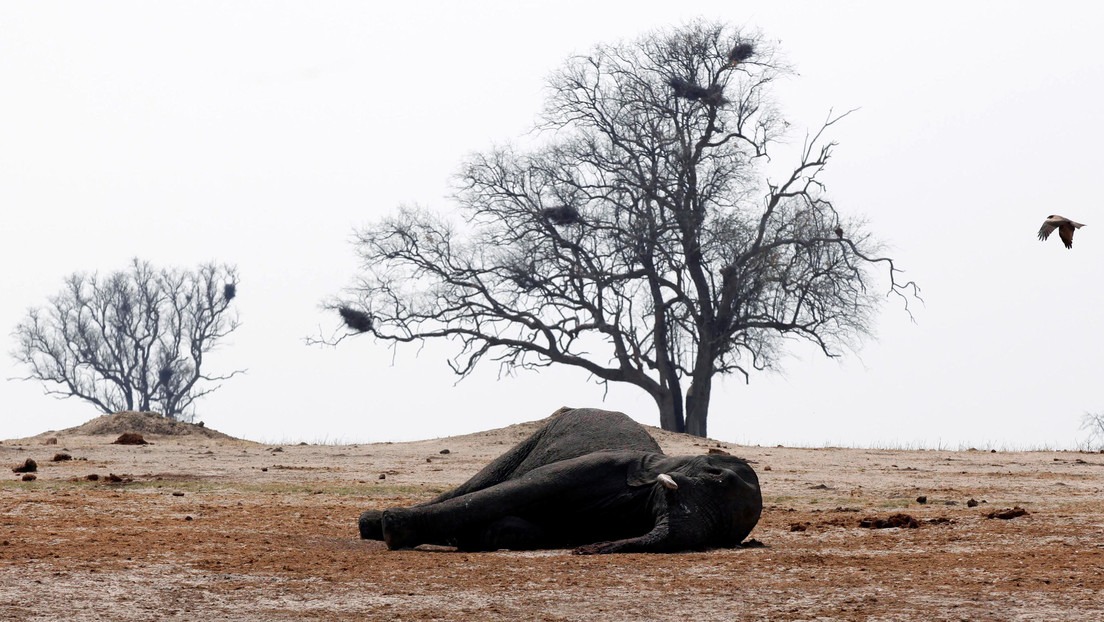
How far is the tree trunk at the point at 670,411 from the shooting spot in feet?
99.0

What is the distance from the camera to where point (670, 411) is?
3017 cm

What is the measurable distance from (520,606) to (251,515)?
458cm

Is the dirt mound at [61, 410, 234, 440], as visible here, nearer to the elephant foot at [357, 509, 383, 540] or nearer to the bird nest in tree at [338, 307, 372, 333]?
the bird nest in tree at [338, 307, 372, 333]

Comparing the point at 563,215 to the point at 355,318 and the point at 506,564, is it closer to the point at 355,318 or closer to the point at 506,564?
the point at 355,318

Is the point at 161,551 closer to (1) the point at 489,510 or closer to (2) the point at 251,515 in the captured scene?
(1) the point at 489,510

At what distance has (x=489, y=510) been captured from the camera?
7.85m

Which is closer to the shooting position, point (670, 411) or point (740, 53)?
point (670, 411)

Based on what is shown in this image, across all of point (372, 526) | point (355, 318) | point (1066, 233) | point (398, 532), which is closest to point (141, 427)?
point (355, 318)

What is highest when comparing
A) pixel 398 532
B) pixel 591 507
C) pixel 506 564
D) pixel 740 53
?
pixel 740 53

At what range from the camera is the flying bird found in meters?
10.4

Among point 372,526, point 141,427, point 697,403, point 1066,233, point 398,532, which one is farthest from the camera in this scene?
point 697,403

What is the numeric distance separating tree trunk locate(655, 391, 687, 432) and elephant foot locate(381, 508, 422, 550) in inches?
889

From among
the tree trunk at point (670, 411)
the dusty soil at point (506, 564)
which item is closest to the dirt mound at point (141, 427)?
the dusty soil at point (506, 564)

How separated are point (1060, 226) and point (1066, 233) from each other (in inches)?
4.0
